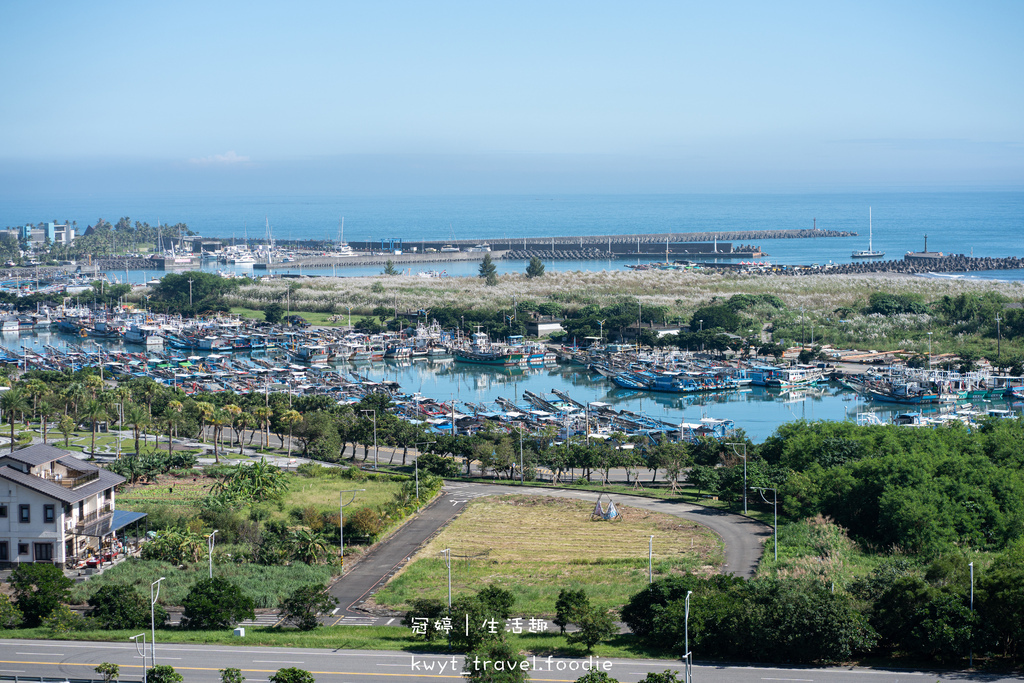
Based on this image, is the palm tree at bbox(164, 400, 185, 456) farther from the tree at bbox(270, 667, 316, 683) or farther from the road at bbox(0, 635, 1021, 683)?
the tree at bbox(270, 667, 316, 683)

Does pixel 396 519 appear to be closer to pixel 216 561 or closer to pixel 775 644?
pixel 216 561

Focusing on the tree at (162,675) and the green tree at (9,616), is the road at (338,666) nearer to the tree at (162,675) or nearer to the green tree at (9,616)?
the tree at (162,675)

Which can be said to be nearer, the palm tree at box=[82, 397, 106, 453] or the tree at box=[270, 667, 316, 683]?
the tree at box=[270, 667, 316, 683]

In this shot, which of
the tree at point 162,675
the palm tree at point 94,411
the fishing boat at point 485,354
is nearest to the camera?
the tree at point 162,675

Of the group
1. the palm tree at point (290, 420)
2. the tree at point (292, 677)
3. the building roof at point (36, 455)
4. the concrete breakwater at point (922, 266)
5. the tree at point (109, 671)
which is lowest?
the tree at point (109, 671)

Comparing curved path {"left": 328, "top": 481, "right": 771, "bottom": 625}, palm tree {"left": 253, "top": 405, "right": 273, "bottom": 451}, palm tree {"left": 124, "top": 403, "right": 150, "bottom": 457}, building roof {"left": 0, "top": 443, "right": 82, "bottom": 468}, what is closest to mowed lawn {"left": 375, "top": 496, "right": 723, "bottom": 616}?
curved path {"left": 328, "top": 481, "right": 771, "bottom": 625}

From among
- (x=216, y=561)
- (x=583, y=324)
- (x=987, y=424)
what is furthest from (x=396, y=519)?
(x=583, y=324)

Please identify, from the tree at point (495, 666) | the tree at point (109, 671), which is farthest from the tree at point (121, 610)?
the tree at point (495, 666)

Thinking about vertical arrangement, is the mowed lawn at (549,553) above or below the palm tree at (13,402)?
below

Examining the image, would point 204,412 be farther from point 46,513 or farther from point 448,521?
point 46,513
